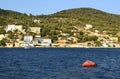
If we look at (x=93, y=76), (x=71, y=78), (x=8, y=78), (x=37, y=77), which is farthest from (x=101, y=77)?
(x=8, y=78)

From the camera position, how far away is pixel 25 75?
184 feet

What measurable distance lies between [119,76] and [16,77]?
14.1 meters

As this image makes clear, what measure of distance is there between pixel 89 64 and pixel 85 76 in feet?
58.5

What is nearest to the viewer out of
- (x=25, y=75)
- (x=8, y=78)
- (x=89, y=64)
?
(x=8, y=78)

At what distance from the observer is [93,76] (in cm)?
5700

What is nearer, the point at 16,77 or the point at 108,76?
the point at 16,77

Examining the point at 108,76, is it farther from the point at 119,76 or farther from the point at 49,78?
the point at 49,78

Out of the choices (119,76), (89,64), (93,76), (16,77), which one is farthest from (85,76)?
(89,64)

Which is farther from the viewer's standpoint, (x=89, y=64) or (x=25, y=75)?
(x=89, y=64)

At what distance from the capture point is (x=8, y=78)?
52.1m

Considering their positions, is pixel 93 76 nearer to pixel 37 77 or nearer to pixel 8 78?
pixel 37 77

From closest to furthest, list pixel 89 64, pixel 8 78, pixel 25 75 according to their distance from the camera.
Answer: pixel 8 78 < pixel 25 75 < pixel 89 64

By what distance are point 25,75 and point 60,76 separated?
474 centimetres

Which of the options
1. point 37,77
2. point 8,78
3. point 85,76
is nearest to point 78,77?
point 85,76
